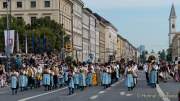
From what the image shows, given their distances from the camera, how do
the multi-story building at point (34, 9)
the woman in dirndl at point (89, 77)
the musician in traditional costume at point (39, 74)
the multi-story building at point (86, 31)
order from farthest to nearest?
the multi-story building at point (86, 31) < the multi-story building at point (34, 9) < the woman in dirndl at point (89, 77) < the musician in traditional costume at point (39, 74)

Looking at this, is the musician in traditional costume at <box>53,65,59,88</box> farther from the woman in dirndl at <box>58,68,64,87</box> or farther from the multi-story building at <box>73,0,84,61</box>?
the multi-story building at <box>73,0,84,61</box>

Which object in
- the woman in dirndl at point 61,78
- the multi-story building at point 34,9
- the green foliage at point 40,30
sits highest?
the multi-story building at point 34,9

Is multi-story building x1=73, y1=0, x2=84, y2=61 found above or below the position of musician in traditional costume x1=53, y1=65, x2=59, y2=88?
above

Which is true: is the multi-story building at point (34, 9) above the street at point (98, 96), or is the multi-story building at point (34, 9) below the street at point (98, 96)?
above

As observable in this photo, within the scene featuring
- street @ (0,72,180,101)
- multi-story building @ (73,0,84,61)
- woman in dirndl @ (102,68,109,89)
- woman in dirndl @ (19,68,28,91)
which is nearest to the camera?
street @ (0,72,180,101)

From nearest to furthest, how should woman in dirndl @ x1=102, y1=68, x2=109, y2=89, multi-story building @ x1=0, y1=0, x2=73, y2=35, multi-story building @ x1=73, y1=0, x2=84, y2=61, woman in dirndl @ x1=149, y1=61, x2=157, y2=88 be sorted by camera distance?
woman in dirndl @ x1=149, y1=61, x2=157, y2=88 → woman in dirndl @ x1=102, y1=68, x2=109, y2=89 → multi-story building @ x1=0, y1=0, x2=73, y2=35 → multi-story building @ x1=73, y1=0, x2=84, y2=61

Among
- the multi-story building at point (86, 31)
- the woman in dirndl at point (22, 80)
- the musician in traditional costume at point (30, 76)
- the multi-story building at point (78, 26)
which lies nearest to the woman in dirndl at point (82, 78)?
the woman in dirndl at point (22, 80)

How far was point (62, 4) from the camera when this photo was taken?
123 m

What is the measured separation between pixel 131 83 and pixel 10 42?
1484 cm

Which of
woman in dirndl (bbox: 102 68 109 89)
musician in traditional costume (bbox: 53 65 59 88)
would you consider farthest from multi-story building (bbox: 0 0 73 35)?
woman in dirndl (bbox: 102 68 109 89)

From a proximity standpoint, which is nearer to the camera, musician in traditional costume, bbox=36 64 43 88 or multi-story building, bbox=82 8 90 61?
musician in traditional costume, bbox=36 64 43 88

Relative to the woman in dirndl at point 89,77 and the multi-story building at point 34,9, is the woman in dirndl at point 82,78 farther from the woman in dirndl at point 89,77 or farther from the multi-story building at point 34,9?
the multi-story building at point 34,9

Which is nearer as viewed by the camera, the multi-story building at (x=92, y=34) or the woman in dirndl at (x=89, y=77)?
the woman in dirndl at (x=89, y=77)

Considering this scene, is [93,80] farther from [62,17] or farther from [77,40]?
[77,40]
